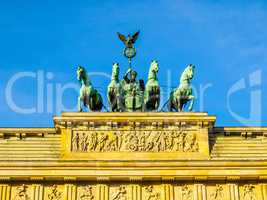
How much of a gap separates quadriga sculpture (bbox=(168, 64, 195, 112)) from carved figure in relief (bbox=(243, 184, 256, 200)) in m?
3.62

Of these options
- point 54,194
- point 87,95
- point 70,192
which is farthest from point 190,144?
point 54,194

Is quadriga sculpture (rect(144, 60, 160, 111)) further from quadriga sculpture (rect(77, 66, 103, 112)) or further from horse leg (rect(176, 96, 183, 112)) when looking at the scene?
quadriga sculpture (rect(77, 66, 103, 112))

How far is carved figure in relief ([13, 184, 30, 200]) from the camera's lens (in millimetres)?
24513

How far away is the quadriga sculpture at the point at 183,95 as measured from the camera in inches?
1040

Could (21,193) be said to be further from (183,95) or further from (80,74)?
(183,95)

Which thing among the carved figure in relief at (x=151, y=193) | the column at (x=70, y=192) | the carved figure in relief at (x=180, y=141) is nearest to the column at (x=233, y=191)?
the carved figure in relief at (x=180, y=141)

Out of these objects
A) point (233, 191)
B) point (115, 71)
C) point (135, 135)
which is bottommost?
point (233, 191)

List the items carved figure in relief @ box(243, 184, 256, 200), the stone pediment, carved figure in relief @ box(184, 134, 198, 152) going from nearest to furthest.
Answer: carved figure in relief @ box(243, 184, 256, 200) < the stone pediment < carved figure in relief @ box(184, 134, 198, 152)

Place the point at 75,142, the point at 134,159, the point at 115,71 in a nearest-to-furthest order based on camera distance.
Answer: the point at 134,159 → the point at 75,142 → the point at 115,71

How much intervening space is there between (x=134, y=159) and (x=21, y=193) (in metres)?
4.16

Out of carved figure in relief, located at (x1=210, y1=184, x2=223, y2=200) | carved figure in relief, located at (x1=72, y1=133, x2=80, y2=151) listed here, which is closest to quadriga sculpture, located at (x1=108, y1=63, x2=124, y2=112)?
carved figure in relief, located at (x1=72, y1=133, x2=80, y2=151)

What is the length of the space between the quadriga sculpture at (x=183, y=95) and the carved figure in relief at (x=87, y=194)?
4.53m

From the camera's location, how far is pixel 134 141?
83.6 feet

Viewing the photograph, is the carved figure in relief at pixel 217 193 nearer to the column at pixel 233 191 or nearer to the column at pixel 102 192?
the column at pixel 233 191
